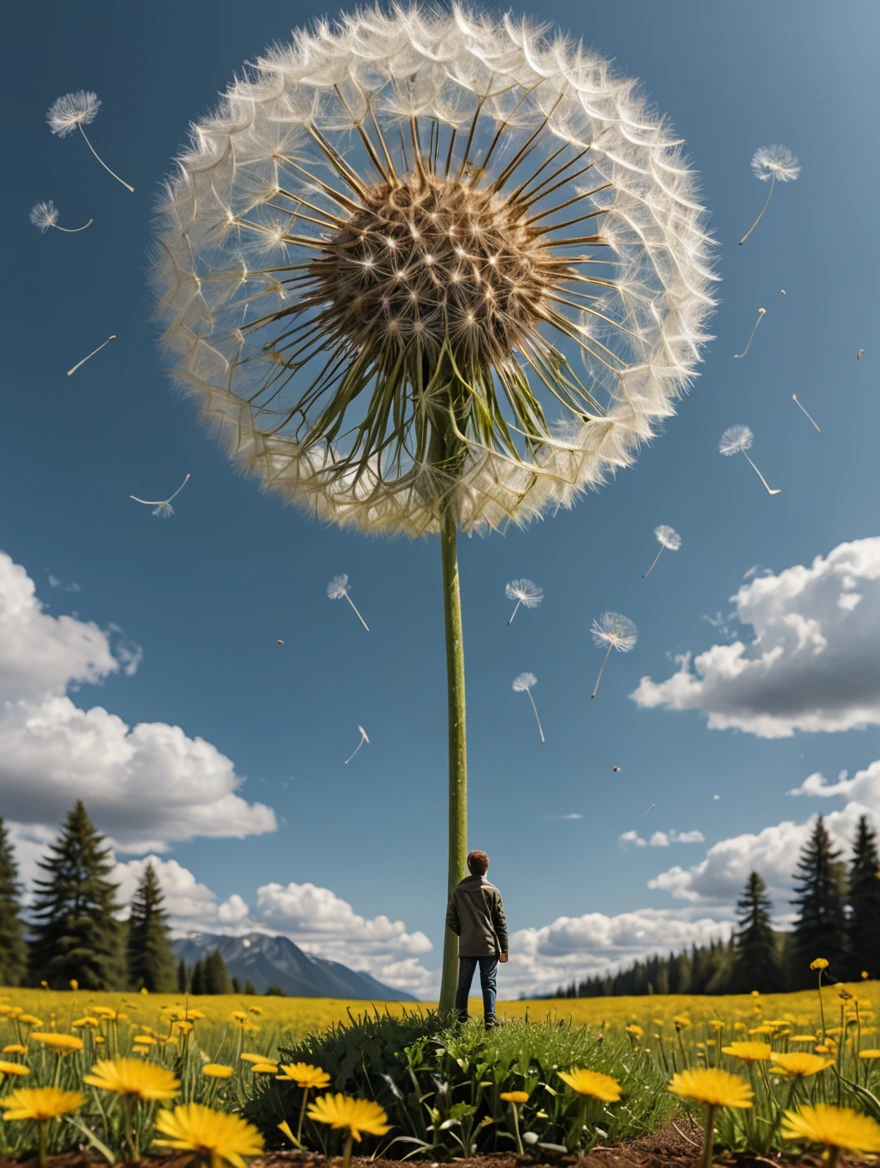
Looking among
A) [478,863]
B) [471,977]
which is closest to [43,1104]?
[478,863]

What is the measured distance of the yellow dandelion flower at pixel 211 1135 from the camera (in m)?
2.40

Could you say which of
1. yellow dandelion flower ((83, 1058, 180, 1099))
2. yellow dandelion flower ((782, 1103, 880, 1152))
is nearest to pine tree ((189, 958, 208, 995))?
yellow dandelion flower ((83, 1058, 180, 1099))

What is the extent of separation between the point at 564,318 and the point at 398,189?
251 centimetres

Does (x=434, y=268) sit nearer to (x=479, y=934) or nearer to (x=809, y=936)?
(x=479, y=934)

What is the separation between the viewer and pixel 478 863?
7.64 meters

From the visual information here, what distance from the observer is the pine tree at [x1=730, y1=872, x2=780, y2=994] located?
40.9m

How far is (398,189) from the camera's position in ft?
30.2

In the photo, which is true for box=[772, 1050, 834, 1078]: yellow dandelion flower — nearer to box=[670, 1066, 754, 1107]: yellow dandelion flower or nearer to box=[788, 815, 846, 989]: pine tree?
box=[670, 1066, 754, 1107]: yellow dandelion flower

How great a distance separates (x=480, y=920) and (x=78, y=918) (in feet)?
130

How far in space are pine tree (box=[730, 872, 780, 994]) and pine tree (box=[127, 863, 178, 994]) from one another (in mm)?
27789

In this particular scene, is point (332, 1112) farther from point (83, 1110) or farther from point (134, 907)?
point (134, 907)

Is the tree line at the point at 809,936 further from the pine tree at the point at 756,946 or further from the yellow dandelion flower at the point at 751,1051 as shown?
the yellow dandelion flower at the point at 751,1051

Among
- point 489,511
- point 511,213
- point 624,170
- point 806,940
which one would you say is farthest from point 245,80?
point 806,940

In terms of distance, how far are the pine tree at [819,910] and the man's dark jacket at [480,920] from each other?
120 feet
